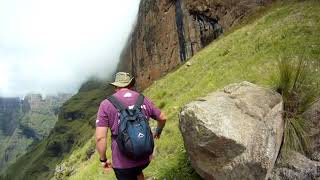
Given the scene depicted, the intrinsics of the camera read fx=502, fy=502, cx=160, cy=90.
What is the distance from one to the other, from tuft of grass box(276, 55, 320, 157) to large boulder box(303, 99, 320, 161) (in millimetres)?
120

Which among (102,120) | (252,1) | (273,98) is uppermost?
(102,120)

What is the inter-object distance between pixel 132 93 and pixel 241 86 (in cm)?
386

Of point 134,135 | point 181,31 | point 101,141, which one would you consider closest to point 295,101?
point 134,135

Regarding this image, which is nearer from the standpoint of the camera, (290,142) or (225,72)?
(290,142)

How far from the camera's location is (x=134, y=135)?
9281 millimetres

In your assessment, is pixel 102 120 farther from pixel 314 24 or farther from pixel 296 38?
pixel 314 24

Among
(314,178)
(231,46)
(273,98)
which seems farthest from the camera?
(231,46)

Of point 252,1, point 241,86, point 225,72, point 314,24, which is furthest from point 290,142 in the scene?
point 252,1

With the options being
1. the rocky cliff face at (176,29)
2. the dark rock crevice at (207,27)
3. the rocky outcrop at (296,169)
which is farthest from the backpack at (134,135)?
the dark rock crevice at (207,27)

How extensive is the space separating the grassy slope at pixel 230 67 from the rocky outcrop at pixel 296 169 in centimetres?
255

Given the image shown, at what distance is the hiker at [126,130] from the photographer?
30.7 ft

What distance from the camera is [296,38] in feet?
73.7

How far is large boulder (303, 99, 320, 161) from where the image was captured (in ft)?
39.0

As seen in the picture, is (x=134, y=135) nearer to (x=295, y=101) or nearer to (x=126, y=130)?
(x=126, y=130)
